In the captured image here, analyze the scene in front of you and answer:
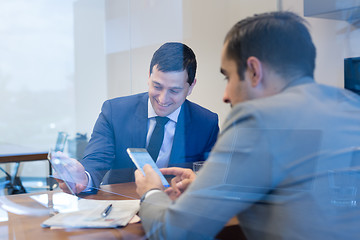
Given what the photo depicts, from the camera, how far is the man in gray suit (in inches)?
34.6

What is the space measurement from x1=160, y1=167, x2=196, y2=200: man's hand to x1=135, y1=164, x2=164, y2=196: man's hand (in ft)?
0.14

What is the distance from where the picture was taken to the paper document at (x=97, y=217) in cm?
109

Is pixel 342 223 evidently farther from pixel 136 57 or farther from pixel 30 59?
pixel 30 59

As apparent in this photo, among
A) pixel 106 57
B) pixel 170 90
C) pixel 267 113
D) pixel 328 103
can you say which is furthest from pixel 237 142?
pixel 106 57

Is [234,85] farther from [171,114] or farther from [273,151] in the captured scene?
[171,114]

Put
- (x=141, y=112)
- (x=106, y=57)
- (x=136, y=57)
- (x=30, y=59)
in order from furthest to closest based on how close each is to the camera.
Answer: (x=30, y=59) → (x=106, y=57) → (x=136, y=57) → (x=141, y=112)

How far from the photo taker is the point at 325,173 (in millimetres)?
965

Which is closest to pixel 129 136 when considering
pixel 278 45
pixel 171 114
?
pixel 171 114

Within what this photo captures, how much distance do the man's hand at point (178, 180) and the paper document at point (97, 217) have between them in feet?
0.44

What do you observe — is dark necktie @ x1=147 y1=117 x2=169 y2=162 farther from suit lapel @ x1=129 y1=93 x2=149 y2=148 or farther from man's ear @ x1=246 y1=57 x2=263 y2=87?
man's ear @ x1=246 y1=57 x2=263 y2=87

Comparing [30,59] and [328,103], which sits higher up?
[30,59]

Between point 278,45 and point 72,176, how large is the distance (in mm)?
967

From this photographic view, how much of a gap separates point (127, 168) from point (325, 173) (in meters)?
0.69

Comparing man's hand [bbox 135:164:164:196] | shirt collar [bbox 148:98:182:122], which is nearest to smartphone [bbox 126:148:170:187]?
man's hand [bbox 135:164:164:196]
